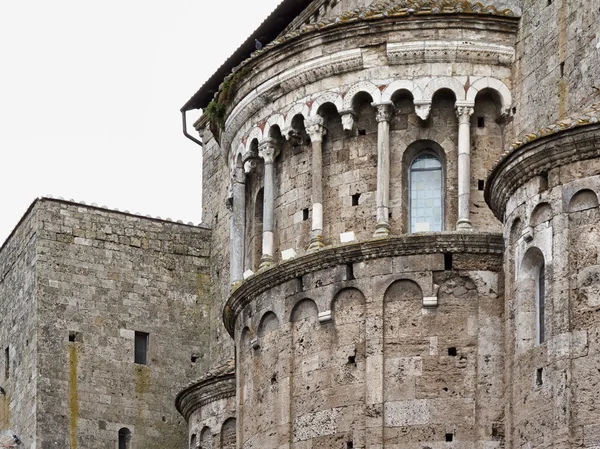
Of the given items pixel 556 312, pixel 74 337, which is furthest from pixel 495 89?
pixel 74 337

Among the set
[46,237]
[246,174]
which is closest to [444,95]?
[246,174]

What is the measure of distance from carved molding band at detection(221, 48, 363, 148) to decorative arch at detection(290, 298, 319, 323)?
3.76m

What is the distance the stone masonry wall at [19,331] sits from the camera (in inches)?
1704

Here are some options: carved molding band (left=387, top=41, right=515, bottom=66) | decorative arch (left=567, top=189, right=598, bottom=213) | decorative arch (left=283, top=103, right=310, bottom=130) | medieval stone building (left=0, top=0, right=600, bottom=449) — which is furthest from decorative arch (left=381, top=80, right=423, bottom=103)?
decorative arch (left=567, top=189, right=598, bottom=213)

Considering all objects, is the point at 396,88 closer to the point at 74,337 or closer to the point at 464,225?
the point at 464,225

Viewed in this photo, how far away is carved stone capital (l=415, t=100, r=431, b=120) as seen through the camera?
33.5 metres

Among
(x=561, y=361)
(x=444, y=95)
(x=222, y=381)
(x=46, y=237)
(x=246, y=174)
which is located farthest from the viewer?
(x=46, y=237)

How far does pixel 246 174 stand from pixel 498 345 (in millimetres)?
6356

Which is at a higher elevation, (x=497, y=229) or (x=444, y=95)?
(x=444, y=95)

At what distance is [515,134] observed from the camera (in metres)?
33.3

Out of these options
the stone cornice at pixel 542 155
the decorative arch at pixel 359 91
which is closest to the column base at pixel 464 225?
the stone cornice at pixel 542 155

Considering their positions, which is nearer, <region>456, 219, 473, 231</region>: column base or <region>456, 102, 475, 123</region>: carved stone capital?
<region>456, 219, 473, 231</region>: column base

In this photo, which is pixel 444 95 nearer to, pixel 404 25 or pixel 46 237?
pixel 404 25

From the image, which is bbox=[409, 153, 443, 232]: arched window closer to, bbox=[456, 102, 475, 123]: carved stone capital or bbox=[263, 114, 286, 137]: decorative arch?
bbox=[456, 102, 475, 123]: carved stone capital
